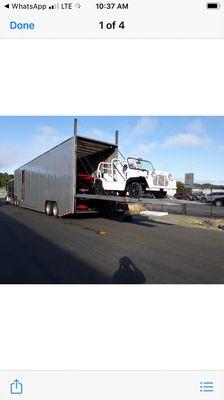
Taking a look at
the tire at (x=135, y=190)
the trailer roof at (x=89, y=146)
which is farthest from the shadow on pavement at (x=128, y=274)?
the trailer roof at (x=89, y=146)

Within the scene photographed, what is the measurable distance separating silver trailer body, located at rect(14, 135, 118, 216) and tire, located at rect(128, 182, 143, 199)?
2.54 m

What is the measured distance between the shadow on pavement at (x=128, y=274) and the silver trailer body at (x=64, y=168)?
21.4 ft

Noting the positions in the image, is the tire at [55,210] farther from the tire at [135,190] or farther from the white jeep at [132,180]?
the tire at [135,190]

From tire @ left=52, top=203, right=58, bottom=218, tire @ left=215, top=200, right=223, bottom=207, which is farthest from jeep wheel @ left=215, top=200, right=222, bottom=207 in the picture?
tire @ left=52, top=203, right=58, bottom=218

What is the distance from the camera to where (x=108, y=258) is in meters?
5.86

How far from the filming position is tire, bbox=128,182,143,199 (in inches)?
402

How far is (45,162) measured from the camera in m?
14.9

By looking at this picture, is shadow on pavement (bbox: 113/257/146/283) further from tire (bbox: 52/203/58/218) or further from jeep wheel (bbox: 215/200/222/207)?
jeep wheel (bbox: 215/200/222/207)

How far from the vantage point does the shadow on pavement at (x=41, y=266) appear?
14.3 feet
